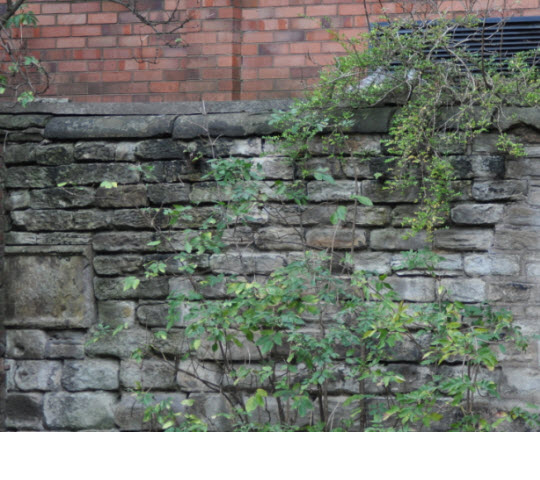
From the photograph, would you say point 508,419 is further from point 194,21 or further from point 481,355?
point 194,21

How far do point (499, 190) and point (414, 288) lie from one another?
0.64 meters

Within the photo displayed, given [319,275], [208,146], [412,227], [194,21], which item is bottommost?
[319,275]

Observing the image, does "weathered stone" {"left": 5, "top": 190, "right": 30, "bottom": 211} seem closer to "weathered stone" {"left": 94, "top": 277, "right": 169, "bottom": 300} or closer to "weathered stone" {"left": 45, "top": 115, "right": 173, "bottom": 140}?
"weathered stone" {"left": 45, "top": 115, "right": 173, "bottom": 140}

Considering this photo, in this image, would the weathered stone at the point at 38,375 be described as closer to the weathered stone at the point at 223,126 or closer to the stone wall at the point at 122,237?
the stone wall at the point at 122,237

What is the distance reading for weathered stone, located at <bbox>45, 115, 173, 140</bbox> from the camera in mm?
3455

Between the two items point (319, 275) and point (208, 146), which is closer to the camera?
point (319, 275)

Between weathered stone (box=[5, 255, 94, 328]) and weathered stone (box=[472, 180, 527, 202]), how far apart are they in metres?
2.05

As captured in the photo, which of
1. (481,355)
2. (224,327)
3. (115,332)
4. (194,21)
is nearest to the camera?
(481,355)

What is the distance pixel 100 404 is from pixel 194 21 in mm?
2693

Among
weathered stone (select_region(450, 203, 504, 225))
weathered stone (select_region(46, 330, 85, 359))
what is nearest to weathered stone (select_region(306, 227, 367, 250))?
weathered stone (select_region(450, 203, 504, 225))

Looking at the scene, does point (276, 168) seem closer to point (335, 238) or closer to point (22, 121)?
point (335, 238)

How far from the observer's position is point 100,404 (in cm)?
343

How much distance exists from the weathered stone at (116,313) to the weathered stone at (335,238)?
3.30 feet

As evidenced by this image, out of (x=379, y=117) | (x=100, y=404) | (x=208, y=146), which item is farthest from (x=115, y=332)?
(x=379, y=117)
